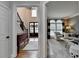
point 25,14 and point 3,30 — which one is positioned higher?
point 25,14

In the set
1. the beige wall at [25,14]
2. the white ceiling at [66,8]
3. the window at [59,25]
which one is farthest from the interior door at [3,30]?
the beige wall at [25,14]

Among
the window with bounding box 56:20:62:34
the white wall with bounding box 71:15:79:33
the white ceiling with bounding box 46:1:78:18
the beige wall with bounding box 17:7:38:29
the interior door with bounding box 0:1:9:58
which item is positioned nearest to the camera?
the white wall with bounding box 71:15:79:33

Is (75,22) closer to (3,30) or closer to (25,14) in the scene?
(3,30)

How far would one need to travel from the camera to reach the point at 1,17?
137 inches

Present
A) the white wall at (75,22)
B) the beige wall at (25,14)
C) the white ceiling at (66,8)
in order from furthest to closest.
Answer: the beige wall at (25,14) → the white ceiling at (66,8) → the white wall at (75,22)

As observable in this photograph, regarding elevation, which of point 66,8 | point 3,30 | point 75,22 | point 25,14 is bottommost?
point 3,30

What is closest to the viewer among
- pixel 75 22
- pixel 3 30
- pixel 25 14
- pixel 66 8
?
pixel 75 22

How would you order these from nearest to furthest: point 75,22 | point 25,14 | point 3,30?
point 75,22
point 3,30
point 25,14

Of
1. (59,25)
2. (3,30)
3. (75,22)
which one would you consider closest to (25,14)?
(3,30)

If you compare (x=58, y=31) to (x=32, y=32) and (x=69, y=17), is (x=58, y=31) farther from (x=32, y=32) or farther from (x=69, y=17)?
(x=32, y=32)

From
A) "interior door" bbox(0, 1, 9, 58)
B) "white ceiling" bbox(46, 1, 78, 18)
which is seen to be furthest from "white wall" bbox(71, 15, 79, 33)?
"interior door" bbox(0, 1, 9, 58)

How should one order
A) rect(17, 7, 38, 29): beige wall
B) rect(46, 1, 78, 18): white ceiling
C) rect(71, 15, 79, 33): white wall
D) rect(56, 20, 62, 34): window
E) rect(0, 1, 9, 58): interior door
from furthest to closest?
rect(17, 7, 38, 29): beige wall → rect(0, 1, 9, 58): interior door → rect(56, 20, 62, 34): window → rect(46, 1, 78, 18): white ceiling → rect(71, 15, 79, 33): white wall

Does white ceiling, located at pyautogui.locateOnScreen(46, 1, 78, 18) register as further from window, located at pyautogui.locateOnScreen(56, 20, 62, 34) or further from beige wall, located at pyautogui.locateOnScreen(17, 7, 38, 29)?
beige wall, located at pyautogui.locateOnScreen(17, 7, 38, 29)

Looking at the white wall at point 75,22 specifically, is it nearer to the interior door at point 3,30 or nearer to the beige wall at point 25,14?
the interior door at point 3,30
